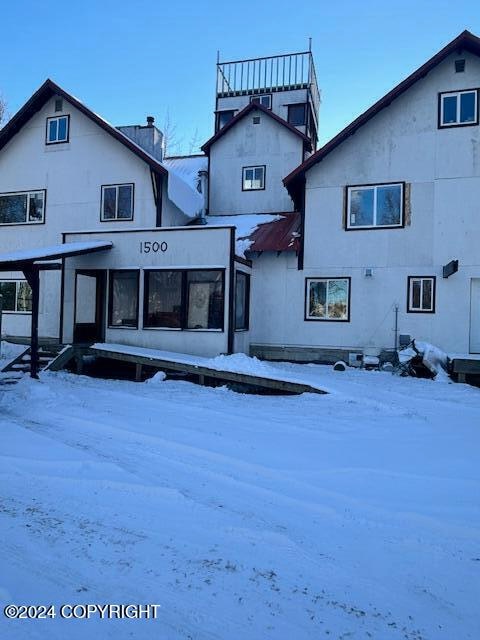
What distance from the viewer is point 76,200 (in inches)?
640

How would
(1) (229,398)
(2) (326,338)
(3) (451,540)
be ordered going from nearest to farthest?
(3) (451,540), (1) (229,398), (2) (326,338)

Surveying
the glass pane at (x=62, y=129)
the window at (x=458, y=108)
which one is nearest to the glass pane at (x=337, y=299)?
the window at (x=458, y=108)

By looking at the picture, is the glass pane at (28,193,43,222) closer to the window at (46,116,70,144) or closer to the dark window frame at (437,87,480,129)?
the window at (46,116,70,144)

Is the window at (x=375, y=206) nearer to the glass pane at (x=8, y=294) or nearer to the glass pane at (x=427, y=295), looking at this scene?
the glass pane at (x=427, y=295)

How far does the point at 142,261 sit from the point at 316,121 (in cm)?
1516

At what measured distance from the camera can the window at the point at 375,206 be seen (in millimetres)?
13273

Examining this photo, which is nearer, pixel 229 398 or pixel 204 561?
pixel 204 561

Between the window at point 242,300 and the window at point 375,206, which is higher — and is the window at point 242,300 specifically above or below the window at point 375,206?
below

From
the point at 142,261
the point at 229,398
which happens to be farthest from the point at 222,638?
the point at 142,261

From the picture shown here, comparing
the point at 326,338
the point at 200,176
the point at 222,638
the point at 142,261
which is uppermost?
the point at 200,176

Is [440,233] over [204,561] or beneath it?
over

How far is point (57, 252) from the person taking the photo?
38.7 feet

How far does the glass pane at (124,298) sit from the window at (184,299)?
0.41m

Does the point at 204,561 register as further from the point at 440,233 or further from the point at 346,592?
the point at 440,233
